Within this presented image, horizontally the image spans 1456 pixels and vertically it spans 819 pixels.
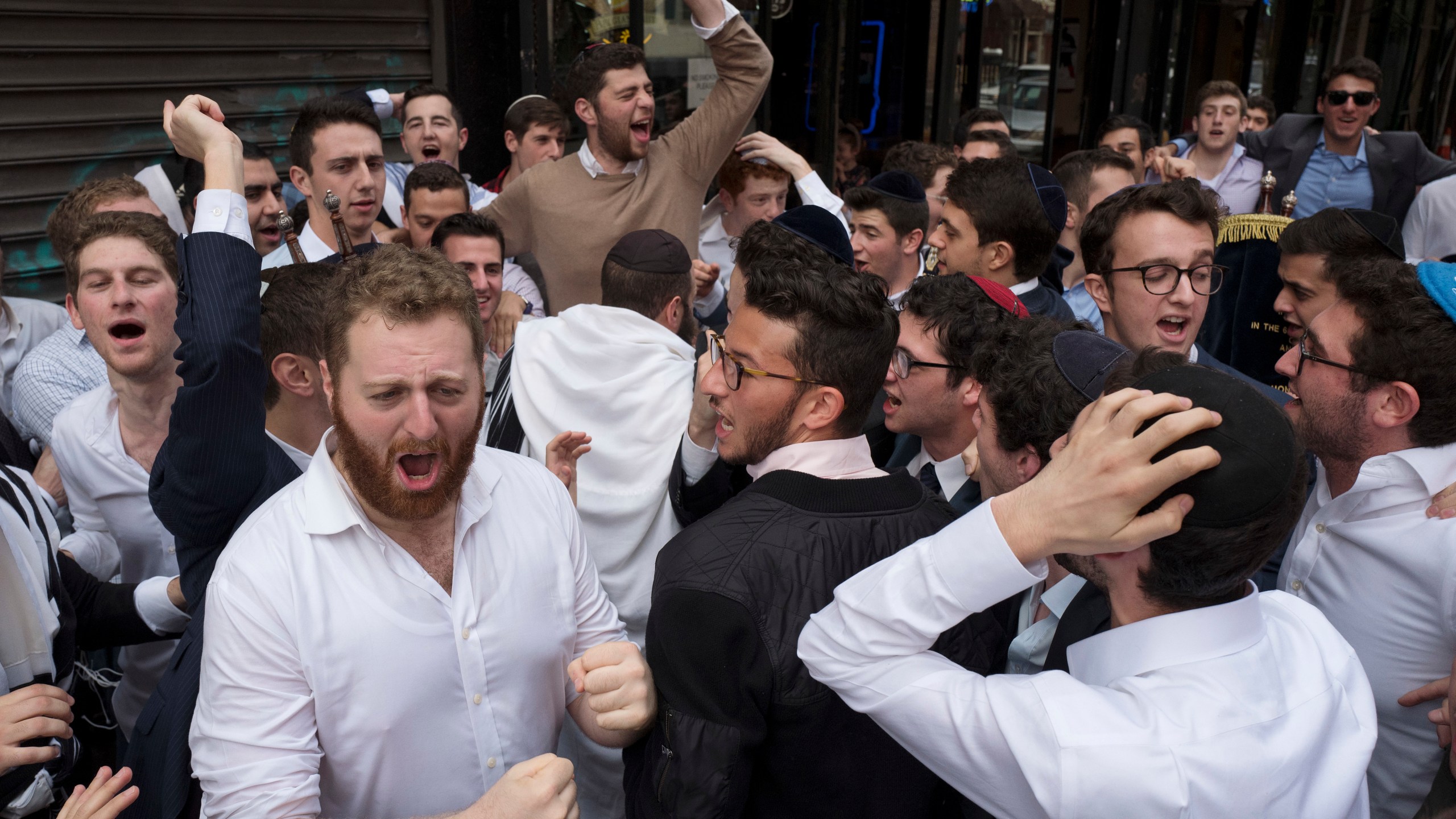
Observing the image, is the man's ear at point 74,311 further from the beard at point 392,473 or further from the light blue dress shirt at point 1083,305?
the light blue dress shirt at point 1083,305

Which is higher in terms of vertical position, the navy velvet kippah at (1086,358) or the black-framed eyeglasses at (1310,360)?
the navy velvet kippah at (1086,358)

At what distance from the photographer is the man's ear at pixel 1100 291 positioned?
3.39m

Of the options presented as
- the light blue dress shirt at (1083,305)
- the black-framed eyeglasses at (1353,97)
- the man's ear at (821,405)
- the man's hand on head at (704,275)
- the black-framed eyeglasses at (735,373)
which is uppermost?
the black-framed eyeglasses at (1353,97)

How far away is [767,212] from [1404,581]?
12.9 feet

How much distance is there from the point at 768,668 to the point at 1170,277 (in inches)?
82.1

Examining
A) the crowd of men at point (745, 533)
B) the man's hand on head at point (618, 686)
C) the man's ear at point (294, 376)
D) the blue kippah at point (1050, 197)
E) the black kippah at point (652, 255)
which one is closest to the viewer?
the crowd of men at point (745, 533)

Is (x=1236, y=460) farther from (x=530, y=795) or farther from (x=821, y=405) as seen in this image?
(x=530, y=795)

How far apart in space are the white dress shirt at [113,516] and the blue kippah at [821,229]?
2196 millimetres

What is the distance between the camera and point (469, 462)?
2.10 meters

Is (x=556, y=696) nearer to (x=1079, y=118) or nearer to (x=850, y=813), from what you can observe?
(x=850, y=813)

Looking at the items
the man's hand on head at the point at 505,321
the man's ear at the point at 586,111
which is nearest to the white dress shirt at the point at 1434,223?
the man's ear at the point at 586,111

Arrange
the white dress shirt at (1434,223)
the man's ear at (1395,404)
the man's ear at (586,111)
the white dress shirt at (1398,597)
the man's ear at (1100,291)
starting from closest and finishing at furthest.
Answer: the white dress shirt at (1398,597) → the man's ear at (1395,404) → the man's ear at (1100,291) → the man's ear at (586,111) → the white dress shirt at (1434,223)

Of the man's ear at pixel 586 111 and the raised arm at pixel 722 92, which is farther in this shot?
the man's ear at pixel 586 111

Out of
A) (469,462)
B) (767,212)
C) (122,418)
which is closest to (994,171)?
(767,212)
